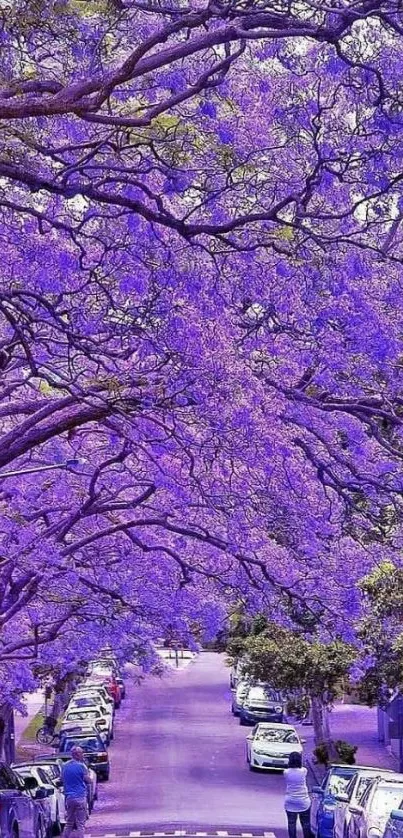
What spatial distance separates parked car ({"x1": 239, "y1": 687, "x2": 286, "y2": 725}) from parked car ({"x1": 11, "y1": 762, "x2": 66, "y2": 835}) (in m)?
24.2

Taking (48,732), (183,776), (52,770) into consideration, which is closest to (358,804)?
(52,770)

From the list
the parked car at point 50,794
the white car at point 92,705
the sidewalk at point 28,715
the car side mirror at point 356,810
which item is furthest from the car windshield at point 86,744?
the car side mirror at point 356,810

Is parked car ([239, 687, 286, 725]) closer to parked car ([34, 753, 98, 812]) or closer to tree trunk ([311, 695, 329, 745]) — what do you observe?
tree trunk ([311, 695, 329, 745])

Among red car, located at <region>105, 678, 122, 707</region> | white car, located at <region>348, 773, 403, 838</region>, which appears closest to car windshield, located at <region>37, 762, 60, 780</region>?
white car, located at <region>348, 773, 403, 838</region>

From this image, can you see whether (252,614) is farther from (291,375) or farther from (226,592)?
(291,375)


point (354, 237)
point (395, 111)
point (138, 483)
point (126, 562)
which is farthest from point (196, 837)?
point (395, 111)

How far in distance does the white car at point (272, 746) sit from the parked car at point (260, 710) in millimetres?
10984

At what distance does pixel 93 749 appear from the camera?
4069 centimetres

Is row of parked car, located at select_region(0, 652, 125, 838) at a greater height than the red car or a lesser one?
lesser

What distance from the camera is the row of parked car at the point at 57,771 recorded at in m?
21.1

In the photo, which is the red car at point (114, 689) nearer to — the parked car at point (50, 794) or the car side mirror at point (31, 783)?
the parked car at point (50, 794)

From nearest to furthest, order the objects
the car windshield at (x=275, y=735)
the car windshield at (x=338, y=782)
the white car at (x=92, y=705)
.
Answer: the car windshield at (x=338, y=782), the car windshield at (x=275, y=735), the white car at (x=92, y=705)

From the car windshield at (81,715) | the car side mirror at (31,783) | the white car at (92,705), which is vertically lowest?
the car side mirror at (31,783)

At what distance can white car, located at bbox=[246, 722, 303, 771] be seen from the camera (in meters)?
42.3
